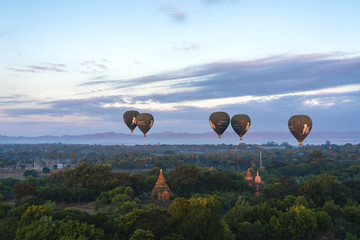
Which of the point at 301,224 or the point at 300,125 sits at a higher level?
the point at 300,125

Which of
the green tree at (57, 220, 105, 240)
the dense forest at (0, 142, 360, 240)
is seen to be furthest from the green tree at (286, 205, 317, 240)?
the green tree at (57, 220, 105, 240)

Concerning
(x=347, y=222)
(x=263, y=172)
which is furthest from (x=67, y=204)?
(x=263, y=172)

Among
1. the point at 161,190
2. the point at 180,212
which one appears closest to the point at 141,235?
the point at 180,212

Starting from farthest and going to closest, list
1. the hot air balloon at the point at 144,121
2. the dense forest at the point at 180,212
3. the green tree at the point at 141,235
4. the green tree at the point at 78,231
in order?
the hot air balloon at the point at 144,121, the dense forest at the point at 180,212, the green tree at the point at 141,235, the green tree at the point at 78,231

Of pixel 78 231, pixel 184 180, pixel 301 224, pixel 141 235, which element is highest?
pixel 184 180

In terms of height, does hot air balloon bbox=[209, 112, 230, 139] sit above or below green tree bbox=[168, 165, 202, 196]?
above

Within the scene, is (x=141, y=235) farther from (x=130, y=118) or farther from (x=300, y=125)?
(x=300, y=125)

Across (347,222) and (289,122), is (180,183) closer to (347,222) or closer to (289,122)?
(289,122)

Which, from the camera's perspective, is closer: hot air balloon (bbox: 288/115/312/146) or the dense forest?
the dense forest

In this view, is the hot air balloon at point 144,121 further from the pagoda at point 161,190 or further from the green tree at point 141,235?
the green tree at point 141,235

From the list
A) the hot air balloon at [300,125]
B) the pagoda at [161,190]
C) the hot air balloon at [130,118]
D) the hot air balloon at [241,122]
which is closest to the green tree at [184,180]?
the pagoda at [161,190]

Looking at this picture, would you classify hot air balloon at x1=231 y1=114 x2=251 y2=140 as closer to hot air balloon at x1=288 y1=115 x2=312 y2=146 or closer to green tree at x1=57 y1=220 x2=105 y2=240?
hot air balloon at x1=288 y1=115 x2=312 y2=146
